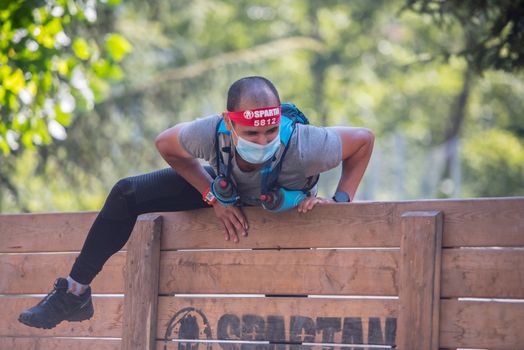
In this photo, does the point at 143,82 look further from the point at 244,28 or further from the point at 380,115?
the point at 380,115

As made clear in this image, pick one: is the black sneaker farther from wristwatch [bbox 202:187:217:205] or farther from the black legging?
wristwatch [bbox 202:187:217:205]

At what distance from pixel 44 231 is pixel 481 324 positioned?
9.49ft

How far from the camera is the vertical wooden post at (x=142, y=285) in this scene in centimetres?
579

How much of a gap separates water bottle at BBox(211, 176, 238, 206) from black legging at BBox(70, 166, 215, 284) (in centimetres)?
42

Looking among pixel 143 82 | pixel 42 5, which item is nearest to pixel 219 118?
pixel 42 5

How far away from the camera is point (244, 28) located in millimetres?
25781

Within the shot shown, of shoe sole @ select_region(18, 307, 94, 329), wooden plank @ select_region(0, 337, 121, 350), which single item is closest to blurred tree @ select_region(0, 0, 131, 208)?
wooden plank @ select_region(0, 337, 121, 350)

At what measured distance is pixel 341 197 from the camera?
5.59 metres

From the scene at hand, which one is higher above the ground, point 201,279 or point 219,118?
point 219,118

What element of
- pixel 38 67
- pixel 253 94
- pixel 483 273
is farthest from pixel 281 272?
pixel 38 67

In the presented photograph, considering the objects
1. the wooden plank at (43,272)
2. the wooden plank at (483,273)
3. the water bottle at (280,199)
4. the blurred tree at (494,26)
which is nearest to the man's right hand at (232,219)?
the water bottle at (280,199)

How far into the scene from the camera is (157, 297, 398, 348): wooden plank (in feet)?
16.9

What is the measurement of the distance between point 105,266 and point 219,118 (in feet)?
4.25

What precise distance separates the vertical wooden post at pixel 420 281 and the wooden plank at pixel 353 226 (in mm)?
92
